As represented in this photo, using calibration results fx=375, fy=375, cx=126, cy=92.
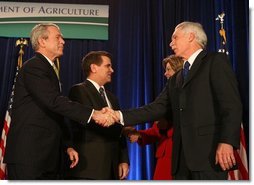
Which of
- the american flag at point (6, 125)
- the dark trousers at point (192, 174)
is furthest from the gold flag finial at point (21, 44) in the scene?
the dark trousers at point (192, 174)

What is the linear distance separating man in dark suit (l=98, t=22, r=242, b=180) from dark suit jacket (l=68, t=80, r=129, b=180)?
0.61 m

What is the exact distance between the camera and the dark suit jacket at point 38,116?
2.29 metres

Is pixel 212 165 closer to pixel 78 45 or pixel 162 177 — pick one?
pixel 162 177

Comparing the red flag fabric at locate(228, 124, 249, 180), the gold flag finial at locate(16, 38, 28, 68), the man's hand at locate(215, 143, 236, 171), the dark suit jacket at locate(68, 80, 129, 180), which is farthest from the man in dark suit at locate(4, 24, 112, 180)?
the gold flag finial at locate(16, 38, 28, 68)

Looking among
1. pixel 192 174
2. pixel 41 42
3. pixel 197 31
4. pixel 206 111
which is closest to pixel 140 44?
pixel 41 42

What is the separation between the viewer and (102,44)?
15.5 feet

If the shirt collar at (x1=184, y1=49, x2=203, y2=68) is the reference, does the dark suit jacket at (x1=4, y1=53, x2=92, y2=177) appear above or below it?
below

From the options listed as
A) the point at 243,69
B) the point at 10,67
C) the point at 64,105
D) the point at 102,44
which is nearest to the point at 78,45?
the point at 102,44

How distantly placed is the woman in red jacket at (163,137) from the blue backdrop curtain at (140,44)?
135 centimetres

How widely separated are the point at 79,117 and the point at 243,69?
2.61 meters

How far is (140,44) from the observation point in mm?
4707

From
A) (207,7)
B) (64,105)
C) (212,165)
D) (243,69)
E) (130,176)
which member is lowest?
(130,176)

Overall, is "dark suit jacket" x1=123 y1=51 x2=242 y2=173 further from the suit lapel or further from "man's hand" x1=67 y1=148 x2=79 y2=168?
"man's hand" x1=67 y1=148 x2=79 y2=168

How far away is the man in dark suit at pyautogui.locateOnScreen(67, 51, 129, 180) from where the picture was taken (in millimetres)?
2562
